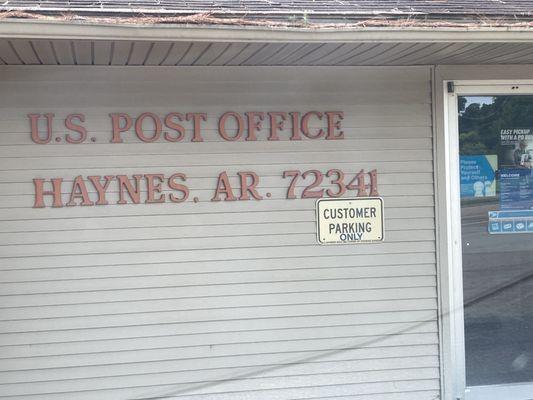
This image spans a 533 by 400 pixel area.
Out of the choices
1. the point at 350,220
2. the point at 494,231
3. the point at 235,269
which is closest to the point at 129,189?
the point at 235,269

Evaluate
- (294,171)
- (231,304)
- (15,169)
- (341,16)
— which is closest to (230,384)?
(231,304)

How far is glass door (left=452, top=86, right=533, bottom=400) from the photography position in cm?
523

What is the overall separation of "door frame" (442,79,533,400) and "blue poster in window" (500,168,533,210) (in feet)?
1.33

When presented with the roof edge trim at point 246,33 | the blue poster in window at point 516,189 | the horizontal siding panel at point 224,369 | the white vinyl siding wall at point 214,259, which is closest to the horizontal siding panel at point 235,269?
the white vinyl siding wall at point 214,259

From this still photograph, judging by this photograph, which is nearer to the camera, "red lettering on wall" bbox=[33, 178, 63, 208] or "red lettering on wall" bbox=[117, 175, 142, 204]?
"red lettering on wall" bbox=[33, 178, 63, 208]

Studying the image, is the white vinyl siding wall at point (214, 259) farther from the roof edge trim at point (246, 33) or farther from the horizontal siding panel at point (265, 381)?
the roof edge trim at point (246, 33)

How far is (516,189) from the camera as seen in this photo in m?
5.33

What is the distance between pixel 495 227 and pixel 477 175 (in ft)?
1.37

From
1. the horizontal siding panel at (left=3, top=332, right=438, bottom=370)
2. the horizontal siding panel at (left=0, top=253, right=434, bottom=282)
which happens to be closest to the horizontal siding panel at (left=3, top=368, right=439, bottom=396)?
the horizontal siding panel at (left=3, top=332, right=438, bottom=370)

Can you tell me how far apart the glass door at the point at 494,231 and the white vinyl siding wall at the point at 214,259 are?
33 centimetres

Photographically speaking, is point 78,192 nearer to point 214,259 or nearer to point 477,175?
point 214,259

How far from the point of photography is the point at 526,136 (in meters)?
5.33

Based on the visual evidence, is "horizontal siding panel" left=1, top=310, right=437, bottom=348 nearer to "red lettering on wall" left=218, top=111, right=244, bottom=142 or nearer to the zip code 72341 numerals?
the zip code 72341 numerals

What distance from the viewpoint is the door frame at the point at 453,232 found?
202 inches
